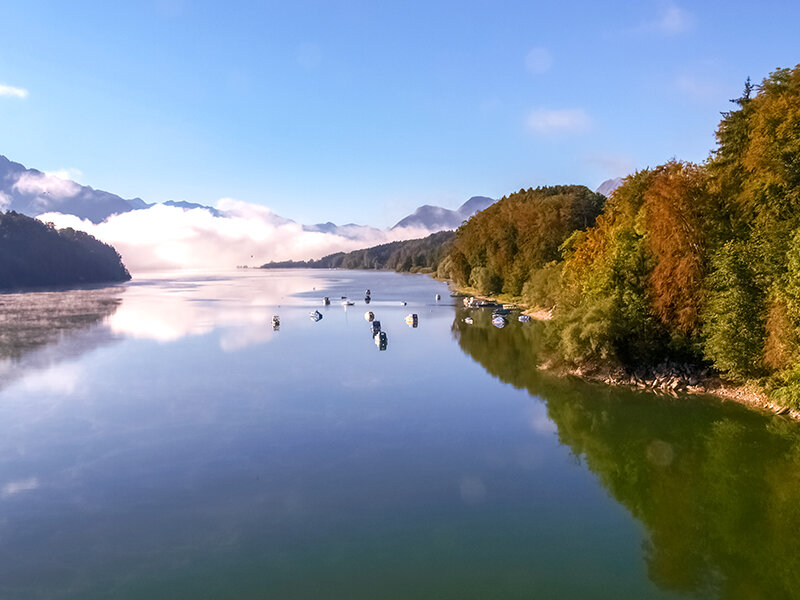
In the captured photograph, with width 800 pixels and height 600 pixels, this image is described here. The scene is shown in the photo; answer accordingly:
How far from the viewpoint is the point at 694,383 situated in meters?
A: 42.8

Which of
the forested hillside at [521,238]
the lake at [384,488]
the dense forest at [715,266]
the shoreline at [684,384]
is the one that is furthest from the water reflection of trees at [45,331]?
the forested hillside at [521,238]

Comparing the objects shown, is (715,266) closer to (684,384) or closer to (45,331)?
(684,384)

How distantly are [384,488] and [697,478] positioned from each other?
50.7 ft

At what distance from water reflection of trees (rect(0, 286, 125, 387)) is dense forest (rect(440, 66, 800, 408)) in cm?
5241

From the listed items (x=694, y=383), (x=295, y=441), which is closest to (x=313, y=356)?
(x=295, y=441)

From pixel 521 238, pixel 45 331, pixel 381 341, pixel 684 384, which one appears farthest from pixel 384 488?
pixel 521 238

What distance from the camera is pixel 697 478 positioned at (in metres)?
27.2

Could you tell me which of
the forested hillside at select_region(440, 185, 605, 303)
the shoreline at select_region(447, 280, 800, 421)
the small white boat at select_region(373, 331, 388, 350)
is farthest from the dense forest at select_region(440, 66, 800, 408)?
the forested hillside at select_region(440, 185, 605, 303)

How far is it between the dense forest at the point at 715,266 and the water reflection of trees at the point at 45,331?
2063 inches

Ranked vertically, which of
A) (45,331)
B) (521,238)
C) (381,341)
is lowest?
(381,341)

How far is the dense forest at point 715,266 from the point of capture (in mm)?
35969

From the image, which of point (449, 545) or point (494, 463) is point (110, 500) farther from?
point (494, 463)

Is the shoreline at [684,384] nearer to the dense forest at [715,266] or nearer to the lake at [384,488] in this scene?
the dense forest at [715,266]

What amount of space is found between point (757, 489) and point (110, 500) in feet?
97.6
